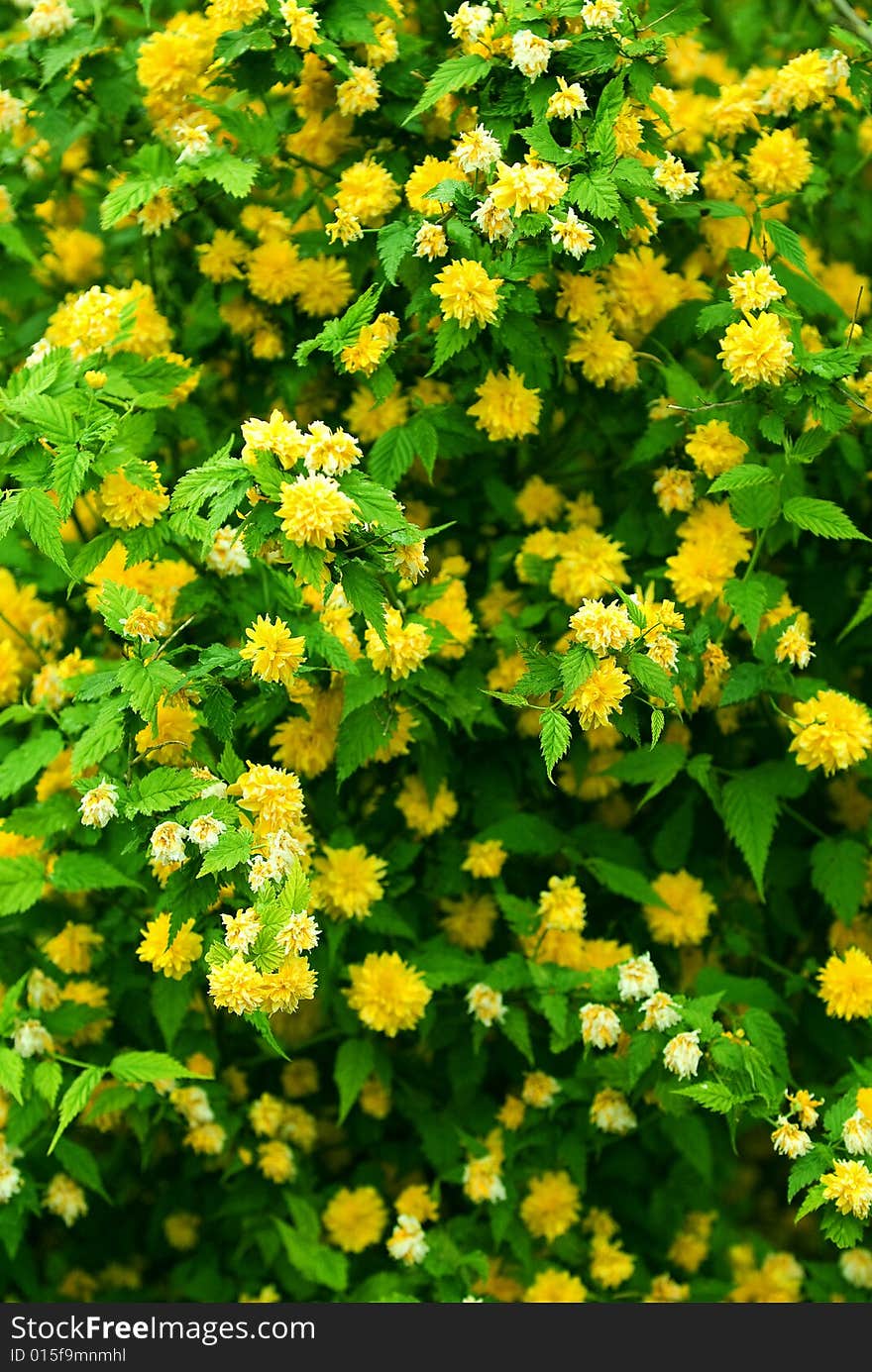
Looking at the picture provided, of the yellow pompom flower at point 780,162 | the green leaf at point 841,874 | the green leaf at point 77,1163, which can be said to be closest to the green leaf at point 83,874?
the green leaf at point 77,1163

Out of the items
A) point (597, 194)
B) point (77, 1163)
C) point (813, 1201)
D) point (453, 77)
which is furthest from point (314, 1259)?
point (453, 77)

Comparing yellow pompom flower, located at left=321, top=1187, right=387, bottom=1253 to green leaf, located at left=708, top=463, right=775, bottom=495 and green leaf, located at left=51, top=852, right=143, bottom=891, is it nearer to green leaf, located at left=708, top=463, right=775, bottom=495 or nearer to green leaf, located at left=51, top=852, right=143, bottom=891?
green leaf, located at left=51, top=852, right=143, bottom=891

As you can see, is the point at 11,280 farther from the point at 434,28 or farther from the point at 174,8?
the point at 434,28

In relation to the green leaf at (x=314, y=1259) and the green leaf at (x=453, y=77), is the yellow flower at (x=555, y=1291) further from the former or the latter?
the green leaf at (x=453, y=77)

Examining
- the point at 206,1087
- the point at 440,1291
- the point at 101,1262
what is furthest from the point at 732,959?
the point at 101,1262

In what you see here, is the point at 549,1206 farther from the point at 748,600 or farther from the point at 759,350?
the point at 759,350

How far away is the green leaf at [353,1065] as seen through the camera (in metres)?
2.46

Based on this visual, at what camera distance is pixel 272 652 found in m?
1.87

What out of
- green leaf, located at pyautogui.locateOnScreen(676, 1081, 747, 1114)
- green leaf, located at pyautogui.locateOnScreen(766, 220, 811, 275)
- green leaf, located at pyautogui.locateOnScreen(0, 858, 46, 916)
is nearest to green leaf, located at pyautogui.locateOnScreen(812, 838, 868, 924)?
green leaf, located at pyautogui.locateOnScreen(676, 1081, 747, 1114)

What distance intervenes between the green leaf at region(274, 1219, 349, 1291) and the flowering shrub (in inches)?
0.8

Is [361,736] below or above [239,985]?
below

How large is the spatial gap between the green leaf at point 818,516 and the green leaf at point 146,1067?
1.29 metres

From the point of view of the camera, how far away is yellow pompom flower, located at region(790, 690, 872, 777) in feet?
7.41

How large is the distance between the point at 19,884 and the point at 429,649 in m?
0.79
